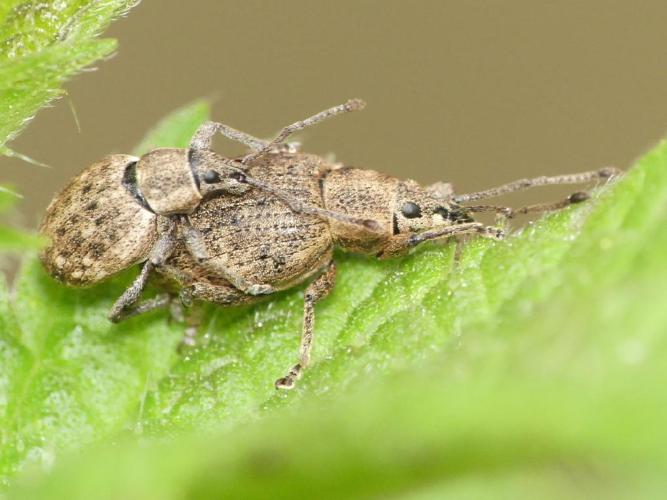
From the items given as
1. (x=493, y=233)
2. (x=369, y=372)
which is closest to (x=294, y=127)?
(x=493, y=233)

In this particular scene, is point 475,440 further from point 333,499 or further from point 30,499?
point 30,499

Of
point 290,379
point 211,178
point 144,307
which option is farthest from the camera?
point 211,178

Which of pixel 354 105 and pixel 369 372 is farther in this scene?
pixel 354 105

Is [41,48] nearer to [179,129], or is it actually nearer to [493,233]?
[179,129]

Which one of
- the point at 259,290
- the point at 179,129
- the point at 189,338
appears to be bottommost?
the point at 189,338

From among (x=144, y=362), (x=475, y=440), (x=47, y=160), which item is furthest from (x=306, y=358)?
(x=47, y=160)

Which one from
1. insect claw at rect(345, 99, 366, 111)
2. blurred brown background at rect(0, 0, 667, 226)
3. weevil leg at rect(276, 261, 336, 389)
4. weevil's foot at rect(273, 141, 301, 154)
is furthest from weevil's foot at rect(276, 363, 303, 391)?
blurred brown background at rect(0, 0, 667, 226)

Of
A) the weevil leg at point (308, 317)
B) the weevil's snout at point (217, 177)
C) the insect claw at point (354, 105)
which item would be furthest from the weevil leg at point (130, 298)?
the insect claw at point (354, 105)
